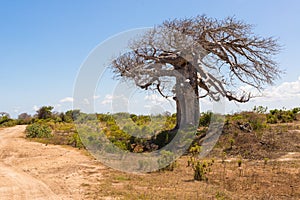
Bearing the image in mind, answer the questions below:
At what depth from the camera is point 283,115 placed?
16984 millimetres

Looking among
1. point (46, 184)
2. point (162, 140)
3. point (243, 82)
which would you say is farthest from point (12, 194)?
point (243, 82)

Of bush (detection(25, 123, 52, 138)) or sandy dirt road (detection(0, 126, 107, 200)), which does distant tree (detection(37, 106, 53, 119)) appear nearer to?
bush (detection(25, 123, 52, 138))

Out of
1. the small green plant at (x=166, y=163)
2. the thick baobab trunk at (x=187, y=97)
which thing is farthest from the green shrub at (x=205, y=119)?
the small green plant at (x=166, y=163)

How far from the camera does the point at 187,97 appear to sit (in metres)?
14.3

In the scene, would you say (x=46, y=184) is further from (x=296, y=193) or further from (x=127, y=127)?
(x=127, y=127)

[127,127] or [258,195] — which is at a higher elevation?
[127,127]

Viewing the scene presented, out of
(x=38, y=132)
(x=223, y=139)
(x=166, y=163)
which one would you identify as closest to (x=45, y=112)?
(x=38, y=132)

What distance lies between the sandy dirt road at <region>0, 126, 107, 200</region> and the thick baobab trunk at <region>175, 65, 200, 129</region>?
5140 mm

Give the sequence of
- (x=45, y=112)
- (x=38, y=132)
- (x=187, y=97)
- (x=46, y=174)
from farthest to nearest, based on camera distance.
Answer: (x=45, y=112) → (x=38, y=132) → (x=187, y=97) → (x=46, y=174)

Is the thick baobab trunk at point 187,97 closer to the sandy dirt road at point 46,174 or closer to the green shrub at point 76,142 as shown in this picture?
the green shrub at point 76,142

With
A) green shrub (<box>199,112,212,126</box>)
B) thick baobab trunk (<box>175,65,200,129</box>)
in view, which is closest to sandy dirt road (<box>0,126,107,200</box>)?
thick baobab trunk (<box>175,65,200,129</box>)

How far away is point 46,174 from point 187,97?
784 cm

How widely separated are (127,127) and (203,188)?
1003 cm

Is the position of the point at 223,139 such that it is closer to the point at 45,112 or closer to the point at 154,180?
the point at 154,180
